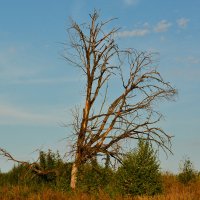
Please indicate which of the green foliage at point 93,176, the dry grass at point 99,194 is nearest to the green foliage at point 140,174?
the dry grass at point 99,194

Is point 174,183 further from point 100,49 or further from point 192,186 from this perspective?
point 100,49

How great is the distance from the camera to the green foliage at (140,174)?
59.8 ft

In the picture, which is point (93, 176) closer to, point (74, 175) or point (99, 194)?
point (74, 175)

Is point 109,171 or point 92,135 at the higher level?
point 92,135

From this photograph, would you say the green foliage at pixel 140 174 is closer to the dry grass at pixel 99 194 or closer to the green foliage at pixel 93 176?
the dry grass at pixel 99 194

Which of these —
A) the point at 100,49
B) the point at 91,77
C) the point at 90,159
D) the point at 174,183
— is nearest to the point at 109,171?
the point at 90,159

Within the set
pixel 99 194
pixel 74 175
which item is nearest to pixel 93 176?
pixel 74 175

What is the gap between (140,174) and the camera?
18359 mm

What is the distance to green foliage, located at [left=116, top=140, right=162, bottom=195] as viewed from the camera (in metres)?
18.2

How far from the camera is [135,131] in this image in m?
25.0

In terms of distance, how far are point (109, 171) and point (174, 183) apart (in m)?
3.62

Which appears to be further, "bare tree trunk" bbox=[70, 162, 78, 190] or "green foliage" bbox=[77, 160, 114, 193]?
"bare tree trunk" bbox=[70, 162, 78, 190]

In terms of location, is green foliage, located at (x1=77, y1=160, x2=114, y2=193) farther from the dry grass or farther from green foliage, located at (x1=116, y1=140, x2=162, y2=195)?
green foliage, located at (x1=116, y1=140, x2=162, y2=195)

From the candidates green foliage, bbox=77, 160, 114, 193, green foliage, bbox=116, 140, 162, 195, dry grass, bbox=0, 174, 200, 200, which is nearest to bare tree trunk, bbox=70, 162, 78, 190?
green foliage, bbox=77, 160, 114, 193
